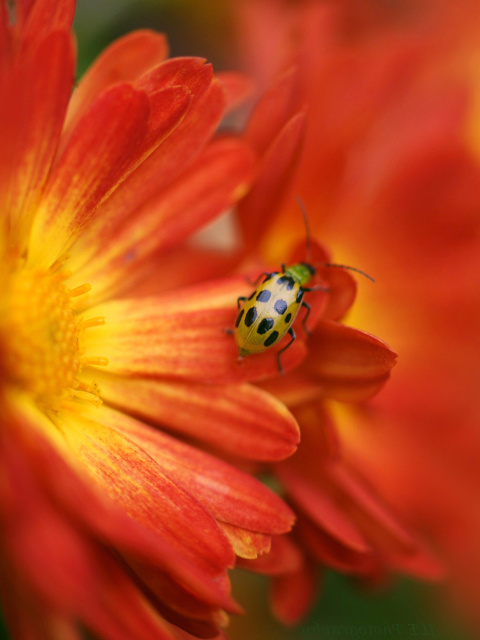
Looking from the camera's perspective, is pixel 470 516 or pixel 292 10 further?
pixel 292 10

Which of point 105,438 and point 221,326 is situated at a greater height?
point 221,326

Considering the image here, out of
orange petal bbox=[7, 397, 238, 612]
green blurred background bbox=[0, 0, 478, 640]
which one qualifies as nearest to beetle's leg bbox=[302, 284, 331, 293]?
orange petal bbox=[7, 397, 238, 612]

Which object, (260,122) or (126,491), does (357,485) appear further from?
(260,122)

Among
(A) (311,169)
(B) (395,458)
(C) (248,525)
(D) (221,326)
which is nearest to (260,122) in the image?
(A) (311,169)

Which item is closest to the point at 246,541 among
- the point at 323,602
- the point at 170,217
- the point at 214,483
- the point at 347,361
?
the point at 214,483

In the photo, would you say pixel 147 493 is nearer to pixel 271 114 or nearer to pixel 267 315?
pixel 267 315

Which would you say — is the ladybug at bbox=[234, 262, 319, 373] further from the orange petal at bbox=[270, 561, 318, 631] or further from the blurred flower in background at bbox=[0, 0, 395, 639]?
the orange petal at bbox=[270, 561, 318, 631]
